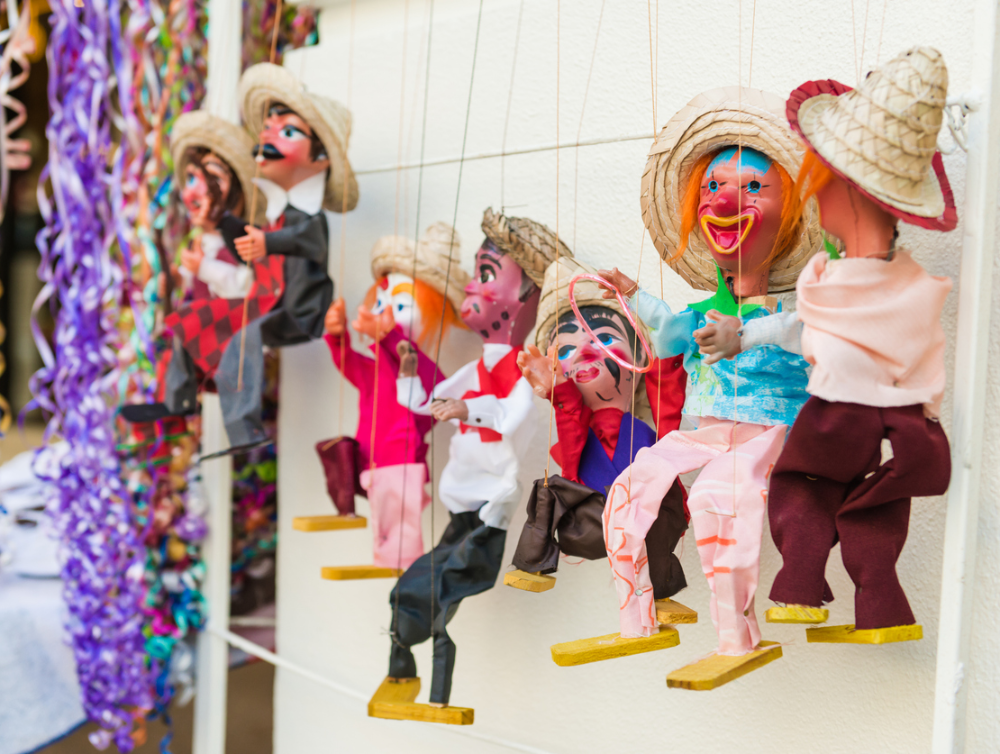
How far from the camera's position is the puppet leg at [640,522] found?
43.5 inches

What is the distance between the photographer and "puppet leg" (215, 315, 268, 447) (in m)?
1.64

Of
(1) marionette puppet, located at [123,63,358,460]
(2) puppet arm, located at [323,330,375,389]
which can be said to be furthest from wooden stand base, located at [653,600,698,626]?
(1) marionette puppet, located at [123,63,358,460]

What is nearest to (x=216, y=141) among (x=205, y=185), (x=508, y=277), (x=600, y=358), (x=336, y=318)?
(x=205, y=185)

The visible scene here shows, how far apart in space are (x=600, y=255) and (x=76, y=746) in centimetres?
177

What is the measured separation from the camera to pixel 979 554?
1.15m

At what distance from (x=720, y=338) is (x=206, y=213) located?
1075 mm

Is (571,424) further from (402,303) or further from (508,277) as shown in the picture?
(402,303)

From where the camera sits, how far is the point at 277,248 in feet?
5.19

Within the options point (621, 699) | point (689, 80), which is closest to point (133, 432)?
point (621, 699)

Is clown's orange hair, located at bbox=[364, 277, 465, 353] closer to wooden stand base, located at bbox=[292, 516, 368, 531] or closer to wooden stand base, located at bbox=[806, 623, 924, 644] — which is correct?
wooden stand base, located at bbox=[292, 516, 368, 531]

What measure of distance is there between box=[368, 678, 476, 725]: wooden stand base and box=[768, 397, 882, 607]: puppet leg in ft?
1.72

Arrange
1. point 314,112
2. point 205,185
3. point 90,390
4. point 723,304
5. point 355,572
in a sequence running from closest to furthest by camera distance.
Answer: point 723,304, point 355,572, point 314,112, point 205,185, point 90,390

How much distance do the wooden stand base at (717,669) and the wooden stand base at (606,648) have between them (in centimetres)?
7

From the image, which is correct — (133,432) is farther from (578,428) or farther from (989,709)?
(989,709)
